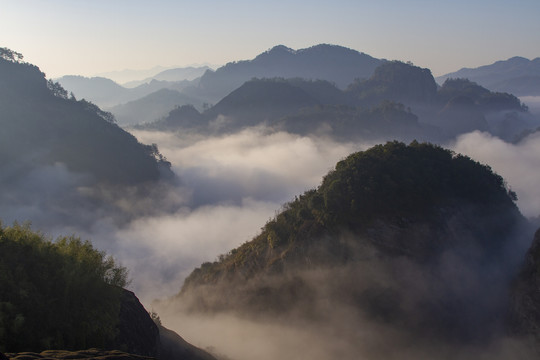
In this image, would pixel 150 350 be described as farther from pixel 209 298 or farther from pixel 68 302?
pixel 209 298

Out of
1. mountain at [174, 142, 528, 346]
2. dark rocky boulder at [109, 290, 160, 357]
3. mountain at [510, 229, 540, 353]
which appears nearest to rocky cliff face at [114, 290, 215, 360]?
dark rocky boulder at [109, 290, 160, 357]

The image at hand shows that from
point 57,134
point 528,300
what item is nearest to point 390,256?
point 528,300

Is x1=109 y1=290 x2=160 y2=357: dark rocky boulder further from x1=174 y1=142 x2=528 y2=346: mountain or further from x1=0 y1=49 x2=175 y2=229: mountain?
x1=0 y1=49 x2=175 y2=229: mountain

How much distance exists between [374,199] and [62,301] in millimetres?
29403

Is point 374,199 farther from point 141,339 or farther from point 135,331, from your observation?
point 135,331

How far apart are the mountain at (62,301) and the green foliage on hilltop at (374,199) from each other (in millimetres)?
20794

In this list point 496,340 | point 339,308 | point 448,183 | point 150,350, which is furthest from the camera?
point 448,183

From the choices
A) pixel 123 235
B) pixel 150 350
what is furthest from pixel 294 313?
pixel 123 235

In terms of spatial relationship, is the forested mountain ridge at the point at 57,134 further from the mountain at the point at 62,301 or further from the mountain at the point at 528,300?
the mountain at the point at 528,300

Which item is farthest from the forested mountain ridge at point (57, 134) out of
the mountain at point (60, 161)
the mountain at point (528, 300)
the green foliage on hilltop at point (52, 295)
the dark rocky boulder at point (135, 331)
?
the mountain at point (528, 300)

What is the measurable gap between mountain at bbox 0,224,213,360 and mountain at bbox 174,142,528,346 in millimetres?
18004

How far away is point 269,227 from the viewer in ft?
149

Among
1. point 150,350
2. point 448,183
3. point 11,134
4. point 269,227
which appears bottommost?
point 150,350

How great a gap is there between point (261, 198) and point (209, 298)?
426 feet
